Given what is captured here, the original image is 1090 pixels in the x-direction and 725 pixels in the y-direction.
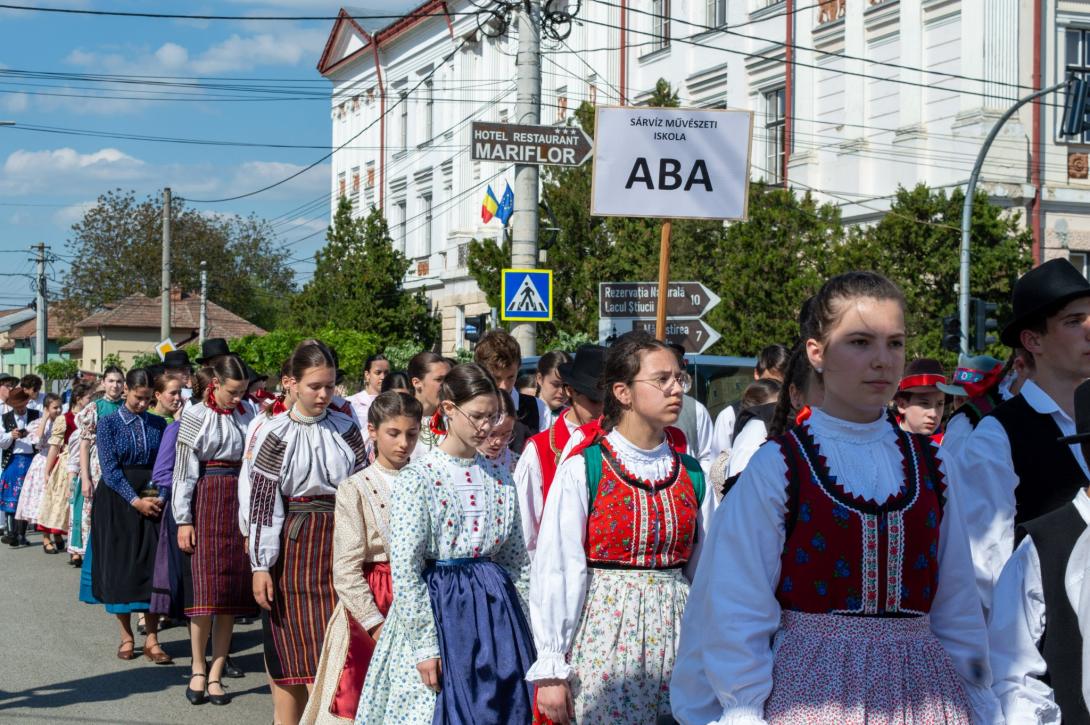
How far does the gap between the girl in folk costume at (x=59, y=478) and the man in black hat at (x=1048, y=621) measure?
49.6ft

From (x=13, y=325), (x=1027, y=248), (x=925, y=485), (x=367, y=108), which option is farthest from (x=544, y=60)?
(x=13, y=325)

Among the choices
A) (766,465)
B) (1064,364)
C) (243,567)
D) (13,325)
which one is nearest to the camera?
(766,465)

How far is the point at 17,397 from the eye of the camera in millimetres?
19641

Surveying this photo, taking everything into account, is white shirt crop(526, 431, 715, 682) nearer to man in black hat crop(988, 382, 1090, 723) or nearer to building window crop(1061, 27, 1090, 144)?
man in black hat crop(988, 382, 1090, 723)

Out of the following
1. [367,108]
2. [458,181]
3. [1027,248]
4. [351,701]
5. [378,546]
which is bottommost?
[351,701]

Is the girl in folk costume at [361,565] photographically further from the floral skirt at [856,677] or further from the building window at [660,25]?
the building window at [660,25]

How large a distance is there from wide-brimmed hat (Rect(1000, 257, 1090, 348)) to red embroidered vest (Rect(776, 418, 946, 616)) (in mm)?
1163

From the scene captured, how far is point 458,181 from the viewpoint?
48.4 metres

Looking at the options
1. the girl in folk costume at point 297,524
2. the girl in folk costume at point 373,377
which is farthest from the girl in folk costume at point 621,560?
the girl in folk costume at point 373,377

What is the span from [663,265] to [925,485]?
594 centimetres

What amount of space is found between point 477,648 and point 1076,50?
85.0ft

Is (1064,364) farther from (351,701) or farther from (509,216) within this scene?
(509,216)

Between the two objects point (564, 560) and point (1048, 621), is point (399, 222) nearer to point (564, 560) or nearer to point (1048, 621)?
point (564, 560)

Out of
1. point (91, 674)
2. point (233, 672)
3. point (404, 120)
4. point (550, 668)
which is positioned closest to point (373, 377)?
point (233, 672)
